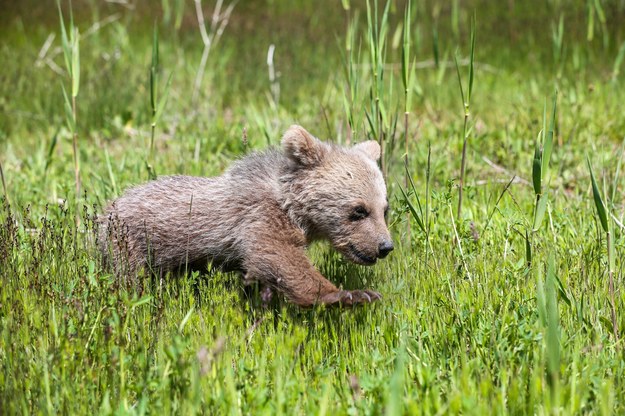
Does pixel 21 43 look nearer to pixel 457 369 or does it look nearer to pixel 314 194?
pixel 314 194

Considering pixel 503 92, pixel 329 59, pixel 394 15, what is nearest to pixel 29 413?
pixel 503 92

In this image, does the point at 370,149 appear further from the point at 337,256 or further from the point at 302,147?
the point at 337,256

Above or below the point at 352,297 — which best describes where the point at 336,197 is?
above

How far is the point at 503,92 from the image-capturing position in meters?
8.51

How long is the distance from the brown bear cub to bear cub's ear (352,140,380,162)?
2 centimetres

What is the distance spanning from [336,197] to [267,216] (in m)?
0.42

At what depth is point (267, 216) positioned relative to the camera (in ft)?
15.0

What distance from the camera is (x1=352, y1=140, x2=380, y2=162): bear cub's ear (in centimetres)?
491

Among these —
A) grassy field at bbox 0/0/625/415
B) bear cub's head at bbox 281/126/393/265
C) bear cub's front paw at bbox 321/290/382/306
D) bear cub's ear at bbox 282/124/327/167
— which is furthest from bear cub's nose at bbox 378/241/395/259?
bear cub's ear at bbox 282/124/327/167

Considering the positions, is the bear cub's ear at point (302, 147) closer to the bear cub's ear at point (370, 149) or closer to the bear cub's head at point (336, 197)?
the bear cub's head at point (336, 197)

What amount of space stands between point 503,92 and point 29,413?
6.54 m

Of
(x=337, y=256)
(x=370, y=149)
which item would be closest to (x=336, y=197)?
(x=370, y=149)

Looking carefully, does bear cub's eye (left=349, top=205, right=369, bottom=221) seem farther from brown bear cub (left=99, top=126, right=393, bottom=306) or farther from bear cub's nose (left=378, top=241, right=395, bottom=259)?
bear cub's nose (left=378, top=241, right=395, bottom=259)

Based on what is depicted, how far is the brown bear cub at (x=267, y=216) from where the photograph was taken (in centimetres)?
444
